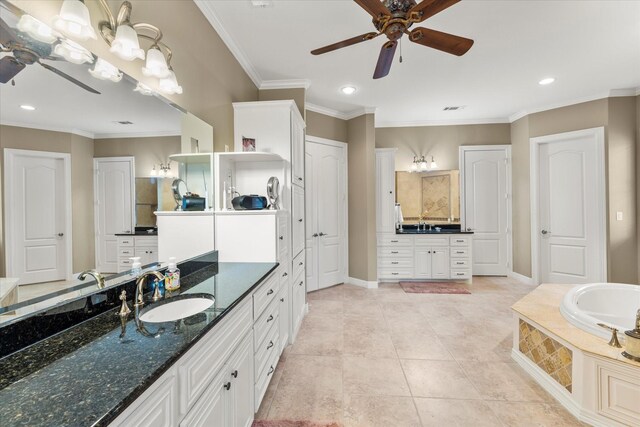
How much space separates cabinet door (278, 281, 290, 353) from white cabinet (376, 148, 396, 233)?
253 centimetres

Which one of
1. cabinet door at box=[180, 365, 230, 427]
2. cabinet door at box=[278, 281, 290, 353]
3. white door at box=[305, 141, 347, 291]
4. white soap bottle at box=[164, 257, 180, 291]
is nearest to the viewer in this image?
cabinet door at box=[180, 365, 230, 427]

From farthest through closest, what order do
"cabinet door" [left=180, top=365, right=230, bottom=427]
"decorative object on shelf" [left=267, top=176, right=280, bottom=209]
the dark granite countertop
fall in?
"decorative object on shelf" [left=267, top=176, right=280, bottom=209] → "cabinet door" [left=180, top=365, right=230, bottom=427] → the dark granite countertop

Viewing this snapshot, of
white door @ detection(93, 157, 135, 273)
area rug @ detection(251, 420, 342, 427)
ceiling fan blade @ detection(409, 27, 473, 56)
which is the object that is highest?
ceiling fan blade @ detection(409, 27, 473, 56)

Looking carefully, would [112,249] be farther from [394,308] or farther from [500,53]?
[500,53]

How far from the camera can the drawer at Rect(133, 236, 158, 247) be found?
1.45m

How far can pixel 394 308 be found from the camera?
3406mm

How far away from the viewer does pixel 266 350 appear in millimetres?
1743

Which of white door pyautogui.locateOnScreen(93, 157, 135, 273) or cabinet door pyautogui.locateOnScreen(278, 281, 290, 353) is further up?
white door pyautogui.locateOnScreen(93, 157, 135, 273)

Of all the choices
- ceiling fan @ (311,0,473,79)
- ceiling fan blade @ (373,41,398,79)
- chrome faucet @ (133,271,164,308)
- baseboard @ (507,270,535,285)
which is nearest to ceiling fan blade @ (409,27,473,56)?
ceiling fan @ (311,0,473,79)

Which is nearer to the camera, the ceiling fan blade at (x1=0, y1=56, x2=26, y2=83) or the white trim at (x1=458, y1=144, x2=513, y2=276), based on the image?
the ceiling fan blade at (x1=0, y1=56, x2=26, y2=83)

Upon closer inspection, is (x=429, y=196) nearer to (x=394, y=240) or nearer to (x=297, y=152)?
(x=394, y=240)

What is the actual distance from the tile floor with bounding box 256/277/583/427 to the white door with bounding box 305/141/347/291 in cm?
78

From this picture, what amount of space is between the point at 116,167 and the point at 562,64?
4297mm

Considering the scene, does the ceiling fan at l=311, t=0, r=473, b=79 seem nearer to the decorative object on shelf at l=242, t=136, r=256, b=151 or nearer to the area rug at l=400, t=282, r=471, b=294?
the decorative object on shelf at l=242, t=136, r=256, b=151
